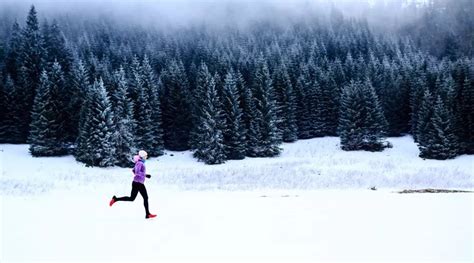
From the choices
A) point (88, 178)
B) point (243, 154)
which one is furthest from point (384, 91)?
point (88, 178)

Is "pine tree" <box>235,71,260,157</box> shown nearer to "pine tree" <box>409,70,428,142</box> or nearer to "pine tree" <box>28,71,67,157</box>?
"pine tree" <box>28,71,67,157</box>

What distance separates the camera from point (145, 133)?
5384 centimetres

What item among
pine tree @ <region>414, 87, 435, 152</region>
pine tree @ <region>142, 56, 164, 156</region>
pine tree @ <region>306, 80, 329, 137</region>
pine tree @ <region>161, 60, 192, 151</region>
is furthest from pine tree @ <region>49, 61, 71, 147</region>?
pine tree @ <region>414, 87, 435, 152</region>

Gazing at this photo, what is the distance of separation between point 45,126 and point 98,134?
890 centimetres

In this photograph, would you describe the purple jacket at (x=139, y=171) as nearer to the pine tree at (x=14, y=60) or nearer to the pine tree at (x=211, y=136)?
the pine tree at (x=211, y=136)

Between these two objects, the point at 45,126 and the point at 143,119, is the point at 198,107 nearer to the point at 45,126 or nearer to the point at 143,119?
the point at 143,119

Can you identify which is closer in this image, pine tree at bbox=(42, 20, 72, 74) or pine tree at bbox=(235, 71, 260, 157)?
pine tree at bbox=(235, 71, 260, 157)

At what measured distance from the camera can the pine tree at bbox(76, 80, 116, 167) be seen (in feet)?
151

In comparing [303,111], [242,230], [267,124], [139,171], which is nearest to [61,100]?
[267,124]

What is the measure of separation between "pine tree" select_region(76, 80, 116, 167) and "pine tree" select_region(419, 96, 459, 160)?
3951 centimetres

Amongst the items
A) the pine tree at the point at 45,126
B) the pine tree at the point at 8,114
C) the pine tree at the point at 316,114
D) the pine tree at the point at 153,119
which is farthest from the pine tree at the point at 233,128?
the pine tree at the point at 8,114

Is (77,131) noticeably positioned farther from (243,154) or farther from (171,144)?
(243,154)

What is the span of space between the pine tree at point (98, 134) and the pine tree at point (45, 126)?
Result: 5909mm

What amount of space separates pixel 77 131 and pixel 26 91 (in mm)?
11900
